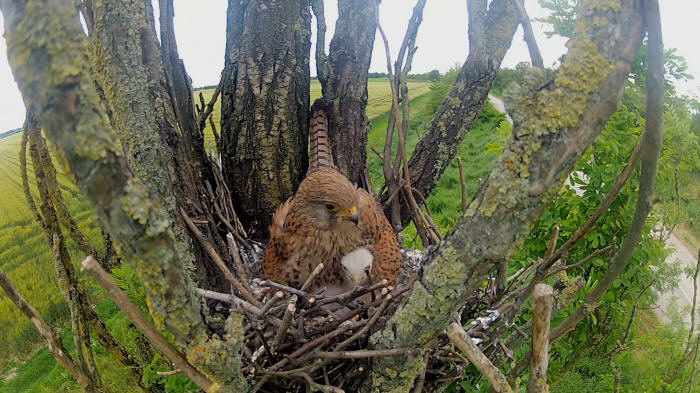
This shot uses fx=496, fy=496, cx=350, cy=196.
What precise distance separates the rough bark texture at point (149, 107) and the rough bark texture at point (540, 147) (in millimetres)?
717

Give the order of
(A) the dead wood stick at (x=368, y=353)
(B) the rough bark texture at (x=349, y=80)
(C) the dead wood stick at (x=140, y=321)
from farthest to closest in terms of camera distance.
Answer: (B) the rough bark texture at (x=349, y=80) → (A) the dead wood stick at (x=368, y=353) → (C) the dead wood stick at (x=140, y=321)

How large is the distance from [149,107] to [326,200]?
2.33 feet

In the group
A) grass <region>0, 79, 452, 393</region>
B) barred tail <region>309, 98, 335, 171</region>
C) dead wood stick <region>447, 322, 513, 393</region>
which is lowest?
grass <region>0, 79, 452, 393</region>

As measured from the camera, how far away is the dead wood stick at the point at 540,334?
2.92 ft

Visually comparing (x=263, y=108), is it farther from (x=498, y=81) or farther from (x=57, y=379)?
(x=498, y=81)

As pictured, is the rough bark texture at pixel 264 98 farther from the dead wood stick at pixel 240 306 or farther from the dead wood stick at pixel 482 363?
the dead wood stick at pixel 482 363

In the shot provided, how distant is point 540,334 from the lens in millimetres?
905

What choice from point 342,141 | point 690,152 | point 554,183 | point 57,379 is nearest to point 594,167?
point 690,152

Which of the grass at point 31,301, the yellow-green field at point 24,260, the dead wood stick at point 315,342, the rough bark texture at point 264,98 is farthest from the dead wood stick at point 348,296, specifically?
the grass at point 31,301

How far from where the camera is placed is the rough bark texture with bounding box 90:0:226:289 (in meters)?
1.22

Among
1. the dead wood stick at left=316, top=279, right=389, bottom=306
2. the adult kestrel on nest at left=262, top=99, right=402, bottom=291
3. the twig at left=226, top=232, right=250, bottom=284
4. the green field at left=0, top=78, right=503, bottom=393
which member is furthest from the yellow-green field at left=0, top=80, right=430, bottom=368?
the dead wood stick at left=316, top=279, right=389, bottom=306

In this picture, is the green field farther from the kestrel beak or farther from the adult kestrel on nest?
the kestrel beak

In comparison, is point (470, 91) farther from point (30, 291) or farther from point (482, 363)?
point (30, 291)

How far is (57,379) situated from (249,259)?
2312 mm
